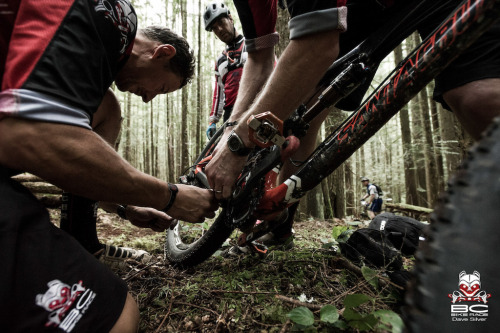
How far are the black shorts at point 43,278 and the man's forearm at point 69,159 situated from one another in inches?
5.3

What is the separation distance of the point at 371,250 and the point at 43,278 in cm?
159

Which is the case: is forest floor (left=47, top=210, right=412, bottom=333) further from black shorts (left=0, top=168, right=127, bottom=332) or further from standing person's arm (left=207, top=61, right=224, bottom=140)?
standing person's arm (left=207, top=61, right=224, bottom=140)

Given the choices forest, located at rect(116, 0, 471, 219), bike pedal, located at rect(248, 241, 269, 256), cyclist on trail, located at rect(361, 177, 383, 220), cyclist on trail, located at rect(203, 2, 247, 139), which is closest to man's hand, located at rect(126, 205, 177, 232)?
bike pedal, located at rect(248, 241, 269, 256)

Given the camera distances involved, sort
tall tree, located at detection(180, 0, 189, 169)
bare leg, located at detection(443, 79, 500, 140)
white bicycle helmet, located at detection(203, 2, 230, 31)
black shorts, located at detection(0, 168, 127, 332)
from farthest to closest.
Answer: tall tree, located at detection(180, 0, 189, 169)
white bicycle helmet, located at detection(203, 2, 230, 31)
bare leg, located at detection(443, 79, 500, 140)
black shorts, located at detection(0, 168, 127, 332)

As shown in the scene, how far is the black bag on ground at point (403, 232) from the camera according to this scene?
180 cm

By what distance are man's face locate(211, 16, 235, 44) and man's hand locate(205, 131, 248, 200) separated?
3678 mm

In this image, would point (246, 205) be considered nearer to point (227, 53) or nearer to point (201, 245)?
point (201, 245)

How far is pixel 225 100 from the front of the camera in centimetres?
456

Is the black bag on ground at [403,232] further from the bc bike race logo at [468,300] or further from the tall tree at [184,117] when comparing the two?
the tall tree at [184,117]

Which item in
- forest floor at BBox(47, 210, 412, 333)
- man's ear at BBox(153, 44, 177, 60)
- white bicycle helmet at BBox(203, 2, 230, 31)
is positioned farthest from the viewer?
white bicycle helmet at BBox(203, 2, 230, 31)

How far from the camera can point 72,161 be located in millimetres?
886

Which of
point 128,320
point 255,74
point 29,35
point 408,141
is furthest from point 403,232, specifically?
point 408,141

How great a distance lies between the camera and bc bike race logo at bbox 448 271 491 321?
38 cm

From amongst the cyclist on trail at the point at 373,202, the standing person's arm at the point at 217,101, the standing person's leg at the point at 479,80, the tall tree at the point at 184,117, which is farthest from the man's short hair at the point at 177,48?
the cyclist on trail at the point at 373,202
